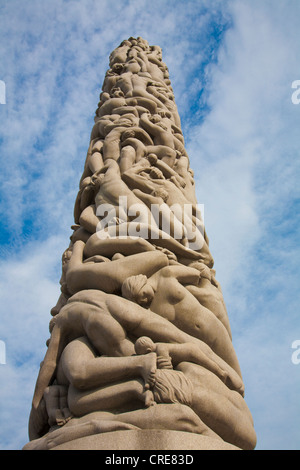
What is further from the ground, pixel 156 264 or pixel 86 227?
pixel 86 227

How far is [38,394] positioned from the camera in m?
4.25

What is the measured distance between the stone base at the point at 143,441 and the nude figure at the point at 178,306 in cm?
145

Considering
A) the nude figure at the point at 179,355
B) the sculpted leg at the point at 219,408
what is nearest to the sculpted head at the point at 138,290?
the nude figure at the point at 179,355

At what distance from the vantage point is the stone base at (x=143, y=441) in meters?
2.96

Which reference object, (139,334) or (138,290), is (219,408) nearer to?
(139,334)

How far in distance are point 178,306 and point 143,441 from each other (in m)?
1.68

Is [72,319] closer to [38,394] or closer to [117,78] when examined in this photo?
[38,394]

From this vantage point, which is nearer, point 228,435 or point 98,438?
point 98,438

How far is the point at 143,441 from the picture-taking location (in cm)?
298

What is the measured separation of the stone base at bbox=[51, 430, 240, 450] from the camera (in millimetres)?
2963

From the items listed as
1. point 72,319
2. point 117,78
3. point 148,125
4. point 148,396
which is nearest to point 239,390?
point 148,396

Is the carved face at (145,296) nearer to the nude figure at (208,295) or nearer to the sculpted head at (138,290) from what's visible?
the sculpted head at (138,290)

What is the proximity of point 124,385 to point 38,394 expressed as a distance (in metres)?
1.19

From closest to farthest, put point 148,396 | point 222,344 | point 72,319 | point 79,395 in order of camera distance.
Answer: point 148,396 → point 79,395 → point 72,319 → point 222,344
